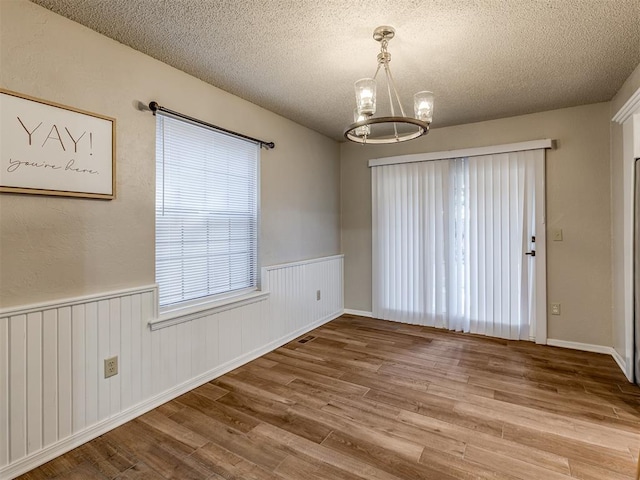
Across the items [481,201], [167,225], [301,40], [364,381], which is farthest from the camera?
[481,201]

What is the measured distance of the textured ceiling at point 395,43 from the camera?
5.85 feet

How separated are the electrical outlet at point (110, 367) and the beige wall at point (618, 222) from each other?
12.3ft

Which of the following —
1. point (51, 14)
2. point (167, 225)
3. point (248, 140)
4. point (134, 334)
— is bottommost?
point (134, 334)

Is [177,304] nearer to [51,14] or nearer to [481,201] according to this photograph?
[51,14]

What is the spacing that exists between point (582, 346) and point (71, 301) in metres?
4.35

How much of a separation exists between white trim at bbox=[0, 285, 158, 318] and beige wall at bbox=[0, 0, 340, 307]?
41 millimetres

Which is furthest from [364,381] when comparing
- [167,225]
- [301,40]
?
[301,40]

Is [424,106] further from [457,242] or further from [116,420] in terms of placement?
[116,420]

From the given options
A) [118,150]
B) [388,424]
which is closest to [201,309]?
[118,150]

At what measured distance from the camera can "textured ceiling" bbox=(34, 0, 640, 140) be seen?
1.78 metres

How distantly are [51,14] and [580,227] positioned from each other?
14.7ft

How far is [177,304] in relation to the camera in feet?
8.34

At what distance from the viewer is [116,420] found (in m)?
2.05

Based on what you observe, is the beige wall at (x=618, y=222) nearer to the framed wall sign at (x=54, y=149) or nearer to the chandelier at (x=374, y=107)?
the chandelier at (x=374, y=107)
